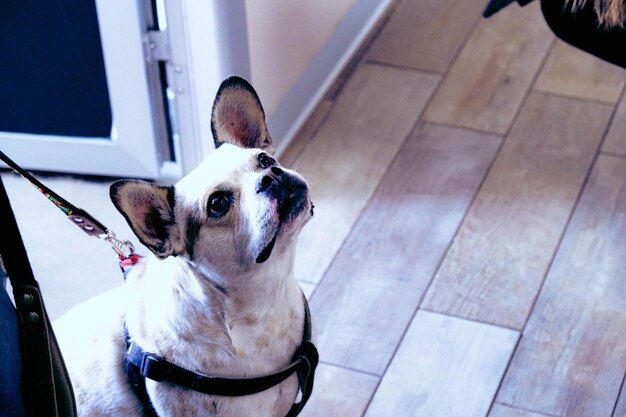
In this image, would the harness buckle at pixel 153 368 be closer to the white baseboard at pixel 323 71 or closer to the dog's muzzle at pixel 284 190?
the dog's muzzle at pixel 284 190

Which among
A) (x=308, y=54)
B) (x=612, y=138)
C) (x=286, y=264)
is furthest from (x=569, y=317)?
(x=308, y=54)

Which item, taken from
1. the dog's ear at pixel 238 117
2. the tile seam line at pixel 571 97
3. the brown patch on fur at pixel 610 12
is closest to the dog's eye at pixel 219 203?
the dog's ear at pixel 238 117

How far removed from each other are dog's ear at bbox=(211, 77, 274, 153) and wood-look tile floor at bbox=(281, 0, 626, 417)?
27.6 inches

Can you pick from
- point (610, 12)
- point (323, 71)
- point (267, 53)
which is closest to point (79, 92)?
point (267, 53)

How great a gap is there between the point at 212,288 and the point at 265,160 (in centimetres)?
22

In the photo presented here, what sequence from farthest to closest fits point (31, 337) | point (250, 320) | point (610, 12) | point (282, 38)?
point (282, 38), point (610, 12), point (250, 320), point (31, 337)

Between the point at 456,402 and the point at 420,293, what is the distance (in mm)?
348

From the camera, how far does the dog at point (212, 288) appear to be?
152cm

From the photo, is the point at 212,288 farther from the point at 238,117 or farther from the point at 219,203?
the point at 238,117

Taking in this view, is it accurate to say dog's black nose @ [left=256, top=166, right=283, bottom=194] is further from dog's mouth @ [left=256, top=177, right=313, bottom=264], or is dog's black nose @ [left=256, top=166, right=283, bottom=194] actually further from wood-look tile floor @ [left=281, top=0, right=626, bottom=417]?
wood-look tile floor @ [left=281, top=0, right=626, bottom=417]

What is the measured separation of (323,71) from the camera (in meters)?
3.10

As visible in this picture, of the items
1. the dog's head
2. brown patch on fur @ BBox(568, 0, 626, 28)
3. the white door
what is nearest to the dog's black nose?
the dog's head

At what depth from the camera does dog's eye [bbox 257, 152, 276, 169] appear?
Result: 1.58 m

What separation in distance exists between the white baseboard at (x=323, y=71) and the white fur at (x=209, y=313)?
47.7 inches
